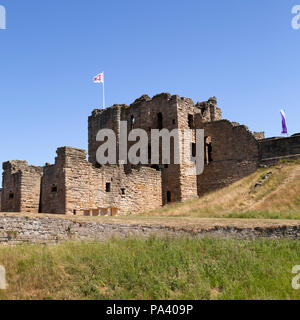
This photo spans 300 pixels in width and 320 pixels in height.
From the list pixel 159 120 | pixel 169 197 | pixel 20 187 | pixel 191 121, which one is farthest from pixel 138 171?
pixel 20 187

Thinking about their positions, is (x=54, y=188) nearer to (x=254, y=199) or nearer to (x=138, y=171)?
(x=138, y=171)

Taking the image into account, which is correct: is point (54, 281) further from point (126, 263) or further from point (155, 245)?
point (155, 245)

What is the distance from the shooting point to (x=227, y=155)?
94.1 ft

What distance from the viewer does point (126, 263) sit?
36.8 ft

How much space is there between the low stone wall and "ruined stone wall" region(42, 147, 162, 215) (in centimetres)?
670

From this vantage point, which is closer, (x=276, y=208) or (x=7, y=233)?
(x=7, y=233)

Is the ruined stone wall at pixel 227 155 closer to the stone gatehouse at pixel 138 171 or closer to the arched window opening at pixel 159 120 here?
the stone gatehouse at pixel 138 171

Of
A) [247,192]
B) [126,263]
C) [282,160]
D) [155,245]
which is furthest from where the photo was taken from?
[282,160]

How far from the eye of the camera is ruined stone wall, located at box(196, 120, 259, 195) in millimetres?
27750

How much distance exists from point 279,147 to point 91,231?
16.9 metres

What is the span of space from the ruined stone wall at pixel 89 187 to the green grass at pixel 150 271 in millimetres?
8896

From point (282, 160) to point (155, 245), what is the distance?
16402 millimetres

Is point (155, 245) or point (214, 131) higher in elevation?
point (214, 131)

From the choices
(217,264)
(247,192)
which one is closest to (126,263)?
(217,264)
